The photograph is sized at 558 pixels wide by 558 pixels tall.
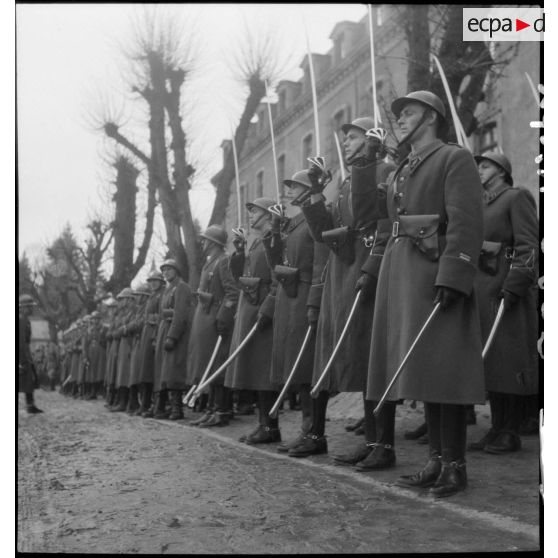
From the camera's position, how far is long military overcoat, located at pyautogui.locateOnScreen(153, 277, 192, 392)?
934cm

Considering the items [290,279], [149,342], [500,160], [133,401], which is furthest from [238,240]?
[133,401]

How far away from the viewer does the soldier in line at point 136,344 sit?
35.0ft

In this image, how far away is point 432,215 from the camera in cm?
383

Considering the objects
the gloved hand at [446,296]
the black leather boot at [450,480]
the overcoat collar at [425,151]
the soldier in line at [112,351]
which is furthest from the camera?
the soldier in line at [112,351]

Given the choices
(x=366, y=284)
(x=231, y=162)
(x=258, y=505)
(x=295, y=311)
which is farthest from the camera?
(x=231, y=162)

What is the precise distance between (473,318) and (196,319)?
5.07 m

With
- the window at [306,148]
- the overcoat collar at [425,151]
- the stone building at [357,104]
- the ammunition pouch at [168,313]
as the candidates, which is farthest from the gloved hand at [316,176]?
the ammunition pouch at [168,313]

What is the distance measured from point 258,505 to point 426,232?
1.47 m

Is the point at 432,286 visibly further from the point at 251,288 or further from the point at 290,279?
the point at 251,288

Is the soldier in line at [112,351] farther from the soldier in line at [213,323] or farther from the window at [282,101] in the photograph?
the window at [282,101]

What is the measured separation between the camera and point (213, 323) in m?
8.28

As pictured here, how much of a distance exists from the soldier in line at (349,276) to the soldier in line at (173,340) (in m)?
4.42
